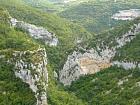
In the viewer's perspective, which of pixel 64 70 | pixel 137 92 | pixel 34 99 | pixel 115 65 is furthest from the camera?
pixel 64 70

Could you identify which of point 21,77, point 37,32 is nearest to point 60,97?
point 21,77

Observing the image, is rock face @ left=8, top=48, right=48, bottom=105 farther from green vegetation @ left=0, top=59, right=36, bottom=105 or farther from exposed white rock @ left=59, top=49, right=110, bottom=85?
exposed white rock @ left=59, top=49, right=110, bottom=85

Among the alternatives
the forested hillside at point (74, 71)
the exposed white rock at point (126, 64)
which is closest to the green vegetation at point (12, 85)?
the forested hillside at point (74, 71)

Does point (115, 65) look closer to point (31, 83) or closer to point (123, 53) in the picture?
point (123, 53)

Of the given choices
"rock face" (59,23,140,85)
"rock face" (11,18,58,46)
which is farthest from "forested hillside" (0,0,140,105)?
"rock face" (11,18,58,46)

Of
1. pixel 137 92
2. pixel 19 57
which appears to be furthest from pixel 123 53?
pixel 19 57

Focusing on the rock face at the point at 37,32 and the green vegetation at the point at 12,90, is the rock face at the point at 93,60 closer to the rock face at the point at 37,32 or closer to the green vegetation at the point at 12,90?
the rock face at the point at 37,32
